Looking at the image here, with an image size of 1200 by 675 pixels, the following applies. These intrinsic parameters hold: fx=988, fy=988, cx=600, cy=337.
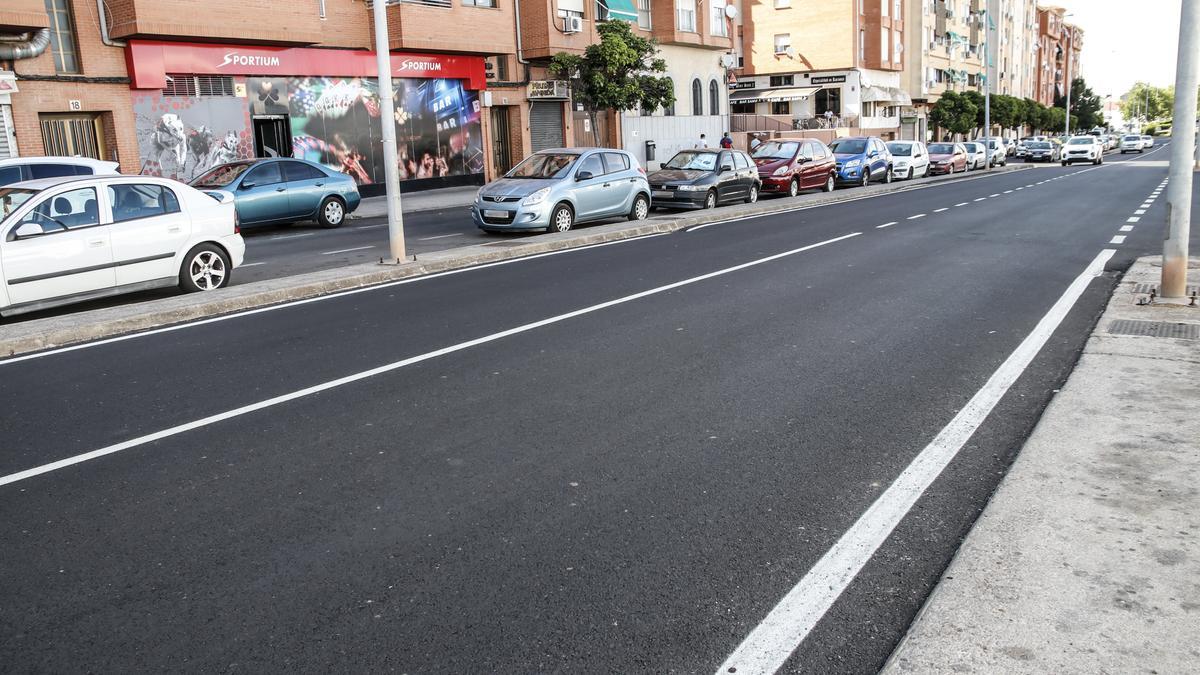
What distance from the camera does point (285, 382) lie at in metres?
7.36

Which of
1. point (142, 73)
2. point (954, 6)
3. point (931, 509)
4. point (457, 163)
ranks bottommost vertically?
point (931, 509)

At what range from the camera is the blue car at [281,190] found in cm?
1983

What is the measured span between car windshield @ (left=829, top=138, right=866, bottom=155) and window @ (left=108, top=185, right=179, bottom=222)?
2758 cm

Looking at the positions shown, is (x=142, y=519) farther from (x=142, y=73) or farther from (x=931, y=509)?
(x=142, y=73)

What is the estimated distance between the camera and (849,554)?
413 cm

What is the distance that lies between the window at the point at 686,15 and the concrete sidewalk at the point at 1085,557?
3836cm

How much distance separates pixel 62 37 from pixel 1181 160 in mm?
23282

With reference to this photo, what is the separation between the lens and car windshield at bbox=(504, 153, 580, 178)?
18.8 meters

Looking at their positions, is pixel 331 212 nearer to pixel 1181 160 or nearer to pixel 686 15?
pixel 1181 160

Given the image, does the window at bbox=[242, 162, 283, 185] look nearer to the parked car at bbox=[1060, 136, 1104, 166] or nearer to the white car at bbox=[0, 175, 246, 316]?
the white car at bbox=[0, 175, 246, 316]

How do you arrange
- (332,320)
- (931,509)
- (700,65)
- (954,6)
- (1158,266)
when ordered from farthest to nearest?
(954,6) → (700,65) → (1158,266) → (332,320) → (931,509)

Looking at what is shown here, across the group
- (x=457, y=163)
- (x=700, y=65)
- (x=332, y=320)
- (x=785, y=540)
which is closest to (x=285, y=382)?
(x=332, y=320)

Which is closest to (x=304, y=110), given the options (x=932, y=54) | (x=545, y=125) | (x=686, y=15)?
(x=545, y=125)

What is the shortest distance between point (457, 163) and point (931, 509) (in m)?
30.2
